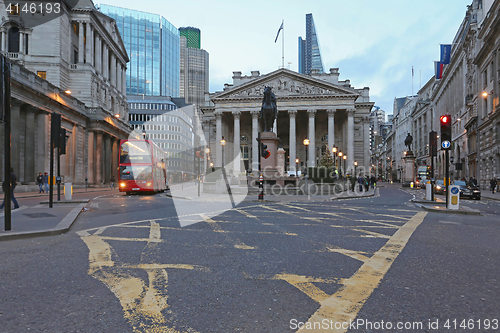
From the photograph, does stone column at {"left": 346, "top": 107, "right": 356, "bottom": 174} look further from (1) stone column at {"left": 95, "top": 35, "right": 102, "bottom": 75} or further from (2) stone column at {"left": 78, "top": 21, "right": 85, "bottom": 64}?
(2) stone column at {"left": 78, "top": 21, "right": 85, "bottom": 64}

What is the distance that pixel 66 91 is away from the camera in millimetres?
39719

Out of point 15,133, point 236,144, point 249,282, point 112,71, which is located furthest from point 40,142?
point 236,144

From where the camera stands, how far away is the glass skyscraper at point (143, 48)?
13825 centimetres

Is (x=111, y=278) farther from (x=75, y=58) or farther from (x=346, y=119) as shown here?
(x=346, y=119)

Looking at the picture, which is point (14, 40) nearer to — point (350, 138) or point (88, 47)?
point (88, 47)

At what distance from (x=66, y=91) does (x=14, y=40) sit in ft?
43.6

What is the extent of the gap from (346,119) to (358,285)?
69.6m

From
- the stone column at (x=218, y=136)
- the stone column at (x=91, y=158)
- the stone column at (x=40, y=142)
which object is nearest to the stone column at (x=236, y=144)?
the stone column at (x=218, y=136)

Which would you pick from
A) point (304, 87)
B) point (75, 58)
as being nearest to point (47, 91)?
point (75, 58)

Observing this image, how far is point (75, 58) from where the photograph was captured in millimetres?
52375

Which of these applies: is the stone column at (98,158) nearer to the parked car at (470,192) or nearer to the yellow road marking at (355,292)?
the parked car at (470,192)

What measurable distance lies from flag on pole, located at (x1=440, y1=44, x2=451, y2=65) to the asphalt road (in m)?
54.0

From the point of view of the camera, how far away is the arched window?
147 ft

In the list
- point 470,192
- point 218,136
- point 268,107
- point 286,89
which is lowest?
point 470,192
